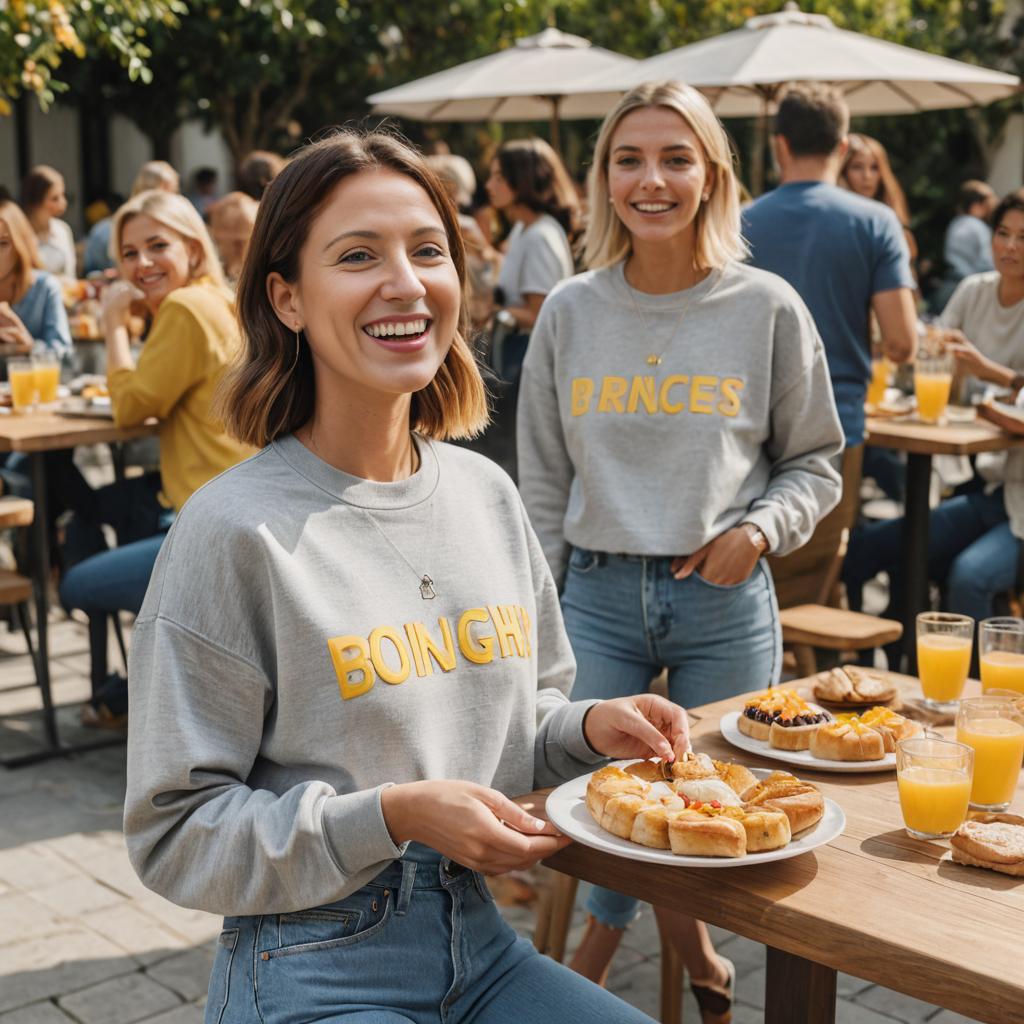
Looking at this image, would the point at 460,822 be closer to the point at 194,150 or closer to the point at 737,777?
the point at 737,777

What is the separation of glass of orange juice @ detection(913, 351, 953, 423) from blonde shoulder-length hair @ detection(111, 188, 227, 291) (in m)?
2.59

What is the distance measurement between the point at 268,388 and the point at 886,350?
3393 millimetres

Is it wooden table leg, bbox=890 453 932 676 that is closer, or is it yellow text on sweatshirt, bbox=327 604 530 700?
yellow text on sweatshirt, bbox=327 604 530 700

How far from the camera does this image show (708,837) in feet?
5.55

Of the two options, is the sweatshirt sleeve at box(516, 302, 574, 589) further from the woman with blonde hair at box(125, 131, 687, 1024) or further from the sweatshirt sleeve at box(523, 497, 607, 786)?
the woman with blonde hair at box(125, 131, 687, 1024)

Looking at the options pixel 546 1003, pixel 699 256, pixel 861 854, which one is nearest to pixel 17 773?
pixel 699 256

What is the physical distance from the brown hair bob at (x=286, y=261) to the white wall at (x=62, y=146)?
59.1 feet

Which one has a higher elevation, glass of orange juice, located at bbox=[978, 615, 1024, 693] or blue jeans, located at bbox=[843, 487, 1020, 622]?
glass of orange juice, located at bbox=[978, 615, 1024, 693]

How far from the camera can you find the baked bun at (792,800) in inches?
70.3

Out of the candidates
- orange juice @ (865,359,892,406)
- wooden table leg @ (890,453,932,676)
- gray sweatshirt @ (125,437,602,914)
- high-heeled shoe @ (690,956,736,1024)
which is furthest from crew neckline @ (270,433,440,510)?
orange juice @ (865,359,892,406)

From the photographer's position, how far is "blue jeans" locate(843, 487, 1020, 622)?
516cm

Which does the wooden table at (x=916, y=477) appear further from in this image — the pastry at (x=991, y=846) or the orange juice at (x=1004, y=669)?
the pastry at (x=991, y=846)

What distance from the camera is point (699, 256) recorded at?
2.99 metres

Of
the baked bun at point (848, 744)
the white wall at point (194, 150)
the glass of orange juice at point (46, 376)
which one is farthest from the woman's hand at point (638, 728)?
the white wall at point (194, 150)
